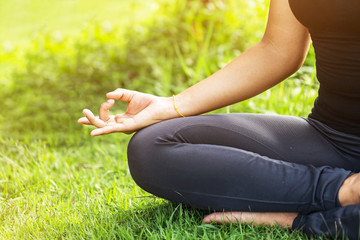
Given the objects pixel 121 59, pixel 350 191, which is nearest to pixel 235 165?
pixel 350 191

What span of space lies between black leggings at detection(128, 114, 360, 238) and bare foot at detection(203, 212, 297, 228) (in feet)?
0.07

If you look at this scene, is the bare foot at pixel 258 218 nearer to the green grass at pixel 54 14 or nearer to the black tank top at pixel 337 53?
the black tank top at pixel 337 53

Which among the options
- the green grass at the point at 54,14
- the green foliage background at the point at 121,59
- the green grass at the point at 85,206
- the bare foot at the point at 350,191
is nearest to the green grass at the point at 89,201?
the green grass at the point at 85,206

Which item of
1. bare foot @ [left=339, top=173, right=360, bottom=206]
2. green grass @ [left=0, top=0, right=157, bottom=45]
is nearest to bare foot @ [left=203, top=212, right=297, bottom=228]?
bare foot @ [left=339, top=173, right=360, bottom=206]

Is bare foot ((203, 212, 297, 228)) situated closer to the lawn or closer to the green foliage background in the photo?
the lawn

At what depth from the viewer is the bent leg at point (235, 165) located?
1604mm

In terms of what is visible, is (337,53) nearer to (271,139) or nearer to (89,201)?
(271,139)

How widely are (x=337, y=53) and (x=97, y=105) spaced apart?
223 centimetres

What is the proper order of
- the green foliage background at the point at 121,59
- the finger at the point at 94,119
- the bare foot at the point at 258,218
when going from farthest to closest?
the green foliage background at the point at 121,59 → the finger at the point at 94,119 → the bare foot at the point at 258,218

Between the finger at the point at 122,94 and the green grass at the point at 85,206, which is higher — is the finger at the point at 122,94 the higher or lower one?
the higher one

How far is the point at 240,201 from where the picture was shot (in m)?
1.64

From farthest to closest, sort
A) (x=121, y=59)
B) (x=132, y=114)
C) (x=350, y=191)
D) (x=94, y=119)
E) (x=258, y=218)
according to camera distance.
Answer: (x=121, y=59) → (x=132, y=114) → (x=94, y=119) → (x=258, y=218) → (x=350, y=191)

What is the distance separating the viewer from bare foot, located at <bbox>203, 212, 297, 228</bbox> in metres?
1.64

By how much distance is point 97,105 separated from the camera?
11.6 ft
